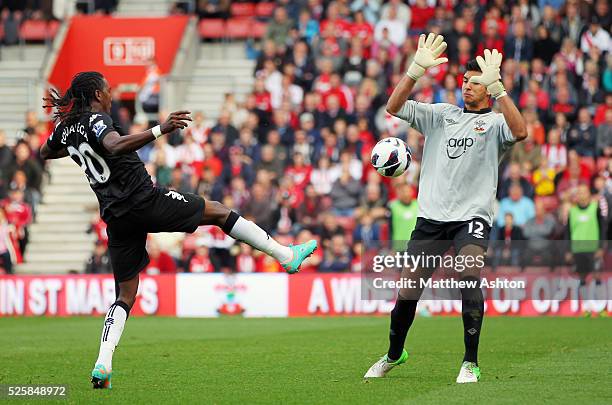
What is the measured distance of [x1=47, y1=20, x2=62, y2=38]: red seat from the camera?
2958cm

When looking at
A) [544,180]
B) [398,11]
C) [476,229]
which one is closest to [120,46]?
[398,11]

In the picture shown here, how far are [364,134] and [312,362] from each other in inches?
461

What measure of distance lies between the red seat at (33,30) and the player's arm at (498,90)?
2163 cm

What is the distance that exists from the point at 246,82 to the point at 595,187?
9.89 meters

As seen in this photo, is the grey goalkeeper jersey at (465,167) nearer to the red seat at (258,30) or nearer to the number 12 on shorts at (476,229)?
the number 12 on shorts at (476,229)

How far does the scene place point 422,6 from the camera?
25.5m

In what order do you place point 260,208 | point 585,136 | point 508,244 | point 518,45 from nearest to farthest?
1. point 508,244
2. point 585,136
3. point 260,208
4. point 518,45

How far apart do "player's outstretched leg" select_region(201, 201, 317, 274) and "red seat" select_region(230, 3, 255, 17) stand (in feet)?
63.7

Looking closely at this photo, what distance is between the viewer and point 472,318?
977 centimetres

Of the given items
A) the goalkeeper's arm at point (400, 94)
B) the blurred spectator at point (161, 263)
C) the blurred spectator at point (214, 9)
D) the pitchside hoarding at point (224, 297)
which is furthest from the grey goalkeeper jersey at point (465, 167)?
the blurred spectator at point (214, 9)

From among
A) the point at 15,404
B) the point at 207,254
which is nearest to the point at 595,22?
the point at 207,254

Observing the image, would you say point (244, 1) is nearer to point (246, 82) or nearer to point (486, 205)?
point (246, 82)

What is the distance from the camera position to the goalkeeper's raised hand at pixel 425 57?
10.0 meters

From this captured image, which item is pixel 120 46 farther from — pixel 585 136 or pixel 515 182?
pixel 585 136
